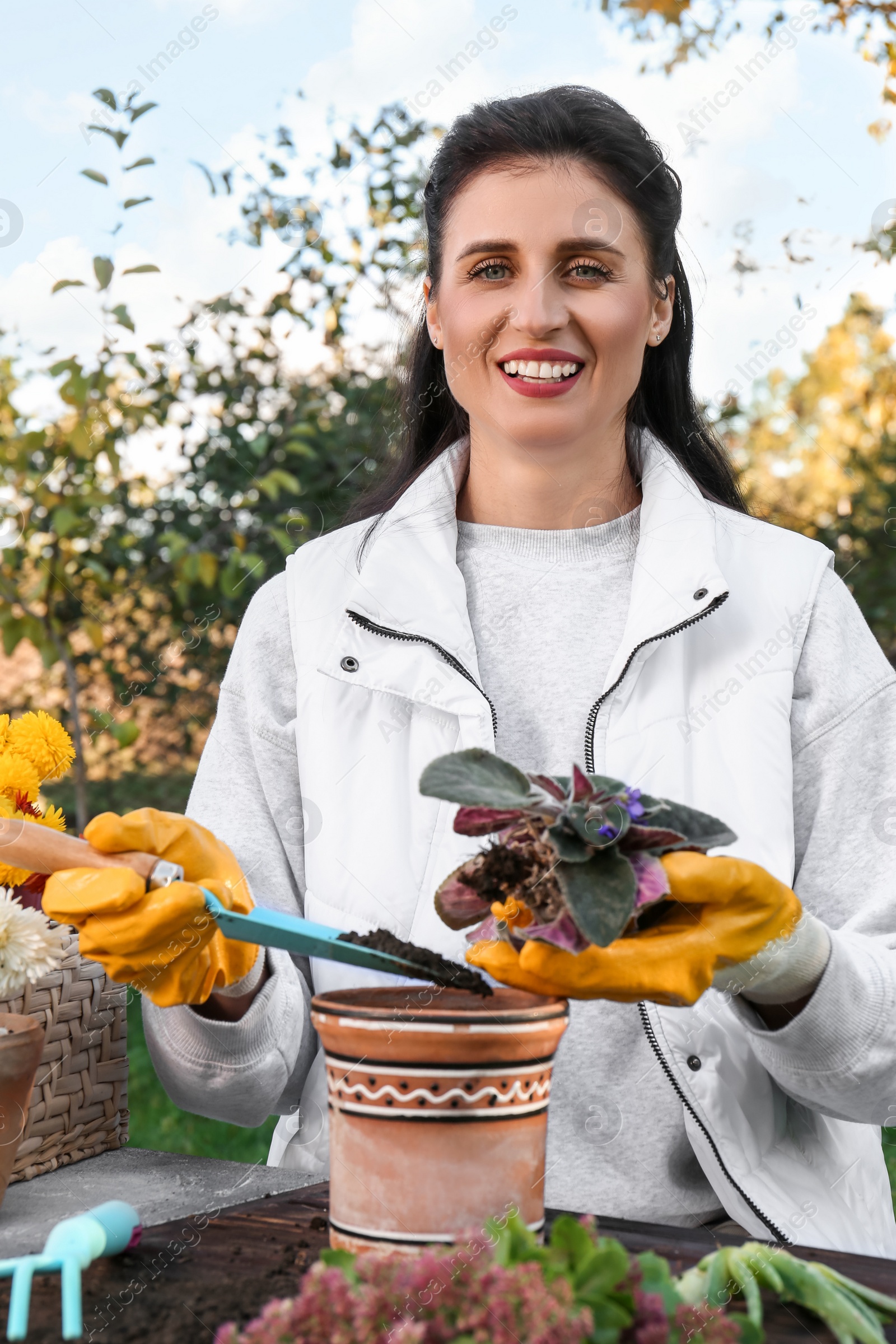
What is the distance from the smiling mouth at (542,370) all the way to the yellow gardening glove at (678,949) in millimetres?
765

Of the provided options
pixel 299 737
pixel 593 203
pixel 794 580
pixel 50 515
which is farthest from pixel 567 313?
pixel 50 515

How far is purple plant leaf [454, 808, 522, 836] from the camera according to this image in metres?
0.88

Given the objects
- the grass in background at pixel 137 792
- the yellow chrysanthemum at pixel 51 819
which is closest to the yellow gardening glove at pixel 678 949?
the yellow chrysanthemum at pixel 51 819

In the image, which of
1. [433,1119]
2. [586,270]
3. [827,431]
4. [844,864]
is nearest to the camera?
[433,1119]

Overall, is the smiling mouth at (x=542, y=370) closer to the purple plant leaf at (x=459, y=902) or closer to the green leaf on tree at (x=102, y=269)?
the purple plant leaf at (x=459, y=902)

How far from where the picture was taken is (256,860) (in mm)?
1444

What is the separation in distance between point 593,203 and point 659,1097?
1.09m

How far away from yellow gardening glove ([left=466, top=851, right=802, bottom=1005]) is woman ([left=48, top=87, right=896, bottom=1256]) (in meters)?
0.25

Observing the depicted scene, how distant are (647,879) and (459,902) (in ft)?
0.55

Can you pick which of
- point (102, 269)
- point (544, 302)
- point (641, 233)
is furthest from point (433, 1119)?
point (102, 269)

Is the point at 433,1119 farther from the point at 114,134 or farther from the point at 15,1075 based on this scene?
the point at 114,134

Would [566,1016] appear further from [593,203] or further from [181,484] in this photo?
[181,484]

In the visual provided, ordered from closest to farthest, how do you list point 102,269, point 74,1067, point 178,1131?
point 74,1067
point 102,269
point 178,1131

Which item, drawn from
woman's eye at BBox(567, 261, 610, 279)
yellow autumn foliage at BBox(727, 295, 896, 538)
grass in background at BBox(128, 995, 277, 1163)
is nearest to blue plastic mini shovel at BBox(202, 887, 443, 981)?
woman's eye at BBox(567, 261, 610, 279)
